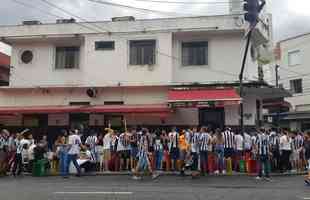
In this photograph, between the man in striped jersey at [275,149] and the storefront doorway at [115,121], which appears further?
the storefront doorway at [115,121]

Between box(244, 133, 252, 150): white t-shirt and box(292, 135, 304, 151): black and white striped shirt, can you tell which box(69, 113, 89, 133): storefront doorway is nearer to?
box(244, 133, 252, 150): white t-shirt

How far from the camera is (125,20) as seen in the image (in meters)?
24.8

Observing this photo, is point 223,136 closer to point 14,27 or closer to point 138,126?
point 138,126

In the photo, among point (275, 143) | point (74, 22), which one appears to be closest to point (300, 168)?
point (275, 143)

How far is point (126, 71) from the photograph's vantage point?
78.4 ft

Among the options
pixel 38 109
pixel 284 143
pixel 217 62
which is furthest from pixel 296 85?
pixel 38 109

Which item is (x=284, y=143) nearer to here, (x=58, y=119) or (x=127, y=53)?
(x=127, y=53)

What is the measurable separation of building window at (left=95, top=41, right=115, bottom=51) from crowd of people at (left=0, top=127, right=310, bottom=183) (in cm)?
700

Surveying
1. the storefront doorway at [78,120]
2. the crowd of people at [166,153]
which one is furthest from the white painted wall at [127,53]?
the crowd of people at [166,153]

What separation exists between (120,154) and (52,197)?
24.9 feet

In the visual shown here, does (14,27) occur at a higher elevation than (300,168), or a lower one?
higher

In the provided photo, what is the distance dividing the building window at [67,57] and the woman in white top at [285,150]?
43.3 ft

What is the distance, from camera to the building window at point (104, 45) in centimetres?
2425

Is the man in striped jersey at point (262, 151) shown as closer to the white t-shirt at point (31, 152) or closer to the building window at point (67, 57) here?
the white t-shirt at point (31, 152)
